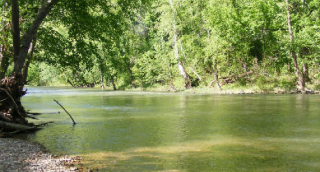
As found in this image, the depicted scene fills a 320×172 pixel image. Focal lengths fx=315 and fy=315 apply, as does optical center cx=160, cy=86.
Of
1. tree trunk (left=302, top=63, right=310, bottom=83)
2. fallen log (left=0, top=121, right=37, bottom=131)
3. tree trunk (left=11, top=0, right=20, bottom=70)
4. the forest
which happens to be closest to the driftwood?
the forest

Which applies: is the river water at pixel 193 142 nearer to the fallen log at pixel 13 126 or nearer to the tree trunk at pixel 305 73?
the fallen log at pixel 13 126

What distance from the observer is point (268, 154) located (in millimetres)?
10172

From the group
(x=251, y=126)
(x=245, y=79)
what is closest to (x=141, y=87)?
(x=245, y=79)

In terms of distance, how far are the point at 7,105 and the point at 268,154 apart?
1148cm

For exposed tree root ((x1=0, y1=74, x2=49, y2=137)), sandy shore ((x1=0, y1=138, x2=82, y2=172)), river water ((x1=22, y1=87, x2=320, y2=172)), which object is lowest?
river water ((x1=22, y1=87, x2=320, y2=172))

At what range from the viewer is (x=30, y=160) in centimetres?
905

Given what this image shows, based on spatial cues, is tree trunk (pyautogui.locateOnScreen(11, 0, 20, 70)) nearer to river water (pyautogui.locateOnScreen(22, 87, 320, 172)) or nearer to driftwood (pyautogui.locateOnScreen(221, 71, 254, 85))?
river water (pyautogui.locateOnScreen(22, 87, 320, 172))

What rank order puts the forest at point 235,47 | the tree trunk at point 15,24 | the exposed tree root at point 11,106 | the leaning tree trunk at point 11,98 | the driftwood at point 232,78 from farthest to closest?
the driftwood at point 232,78 < the forest at point 235,47 < the leaning tree trunk at point 11,98 < the exposed tree root at point 11,106 < the tree trunk at point 15,24

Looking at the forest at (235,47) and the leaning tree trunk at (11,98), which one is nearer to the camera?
the leaning tree trunk at (11,98)

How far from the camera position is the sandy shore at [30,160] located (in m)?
8.19

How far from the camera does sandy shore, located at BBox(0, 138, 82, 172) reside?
819cm

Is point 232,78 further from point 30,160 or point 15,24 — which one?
point 30,160

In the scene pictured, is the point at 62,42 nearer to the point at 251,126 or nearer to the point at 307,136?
the point at 251,126

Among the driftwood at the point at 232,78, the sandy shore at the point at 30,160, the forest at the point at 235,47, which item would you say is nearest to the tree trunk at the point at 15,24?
the sandy shore at the point at 30,160
